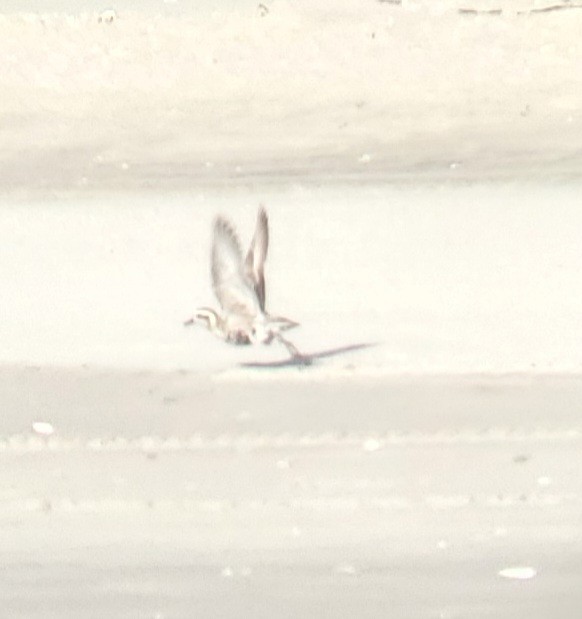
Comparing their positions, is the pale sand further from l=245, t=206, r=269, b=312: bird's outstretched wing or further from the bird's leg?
l=245, t=206, r=269, b=312: bird's outstretched wing

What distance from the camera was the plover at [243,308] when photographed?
104 inches

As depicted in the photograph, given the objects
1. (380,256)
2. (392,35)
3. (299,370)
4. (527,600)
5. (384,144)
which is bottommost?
(527,600)

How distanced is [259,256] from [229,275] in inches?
2.7

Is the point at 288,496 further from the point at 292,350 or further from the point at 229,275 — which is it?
the point at 229,275

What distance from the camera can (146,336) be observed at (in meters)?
2.70

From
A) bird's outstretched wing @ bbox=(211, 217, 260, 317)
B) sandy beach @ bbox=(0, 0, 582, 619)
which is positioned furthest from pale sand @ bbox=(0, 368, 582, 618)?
bird's outstretched wing @ bbox=(211, 217, 260, 317)

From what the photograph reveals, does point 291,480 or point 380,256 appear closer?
point 291,480

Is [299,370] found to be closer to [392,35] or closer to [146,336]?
[146,336]

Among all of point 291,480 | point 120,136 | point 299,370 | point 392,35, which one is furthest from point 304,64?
point 291,480

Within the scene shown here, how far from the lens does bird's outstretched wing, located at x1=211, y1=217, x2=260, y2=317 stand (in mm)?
2643

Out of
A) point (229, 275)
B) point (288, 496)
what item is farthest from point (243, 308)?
point (288, 496)

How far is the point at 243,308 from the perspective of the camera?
266cm

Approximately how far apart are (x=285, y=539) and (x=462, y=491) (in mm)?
325

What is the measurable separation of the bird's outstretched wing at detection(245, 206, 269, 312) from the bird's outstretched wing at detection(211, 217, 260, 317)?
11mm
